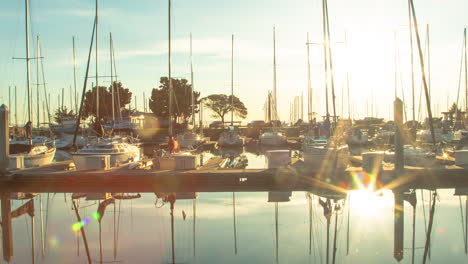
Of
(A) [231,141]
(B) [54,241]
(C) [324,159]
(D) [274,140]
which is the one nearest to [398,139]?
(C) [324,159]

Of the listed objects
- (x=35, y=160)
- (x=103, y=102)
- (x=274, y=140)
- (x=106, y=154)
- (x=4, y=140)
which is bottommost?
(x=35, y=160)

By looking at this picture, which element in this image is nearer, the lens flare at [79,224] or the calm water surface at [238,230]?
the calm water surface at [238,230]

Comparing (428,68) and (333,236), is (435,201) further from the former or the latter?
(428,68)

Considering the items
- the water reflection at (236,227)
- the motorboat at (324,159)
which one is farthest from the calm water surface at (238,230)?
the motorboat at (324,159)

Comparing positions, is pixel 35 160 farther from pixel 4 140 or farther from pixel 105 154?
pixel 4 140

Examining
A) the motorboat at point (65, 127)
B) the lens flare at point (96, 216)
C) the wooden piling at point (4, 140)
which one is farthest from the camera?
the motorboat at point (65, 127)

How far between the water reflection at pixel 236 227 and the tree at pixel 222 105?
105 metres

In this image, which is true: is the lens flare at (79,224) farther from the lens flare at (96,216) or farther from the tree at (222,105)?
the tree at (222,105)

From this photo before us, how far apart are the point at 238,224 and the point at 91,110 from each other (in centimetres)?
7954

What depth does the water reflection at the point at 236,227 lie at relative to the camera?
12.6m

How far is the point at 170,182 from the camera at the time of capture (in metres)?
24.1

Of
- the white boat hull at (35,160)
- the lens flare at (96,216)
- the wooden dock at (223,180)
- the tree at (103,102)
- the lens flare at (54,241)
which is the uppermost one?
the tree at (103,102)

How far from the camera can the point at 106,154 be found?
29.5 metres

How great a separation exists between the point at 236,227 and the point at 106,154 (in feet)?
52.2
